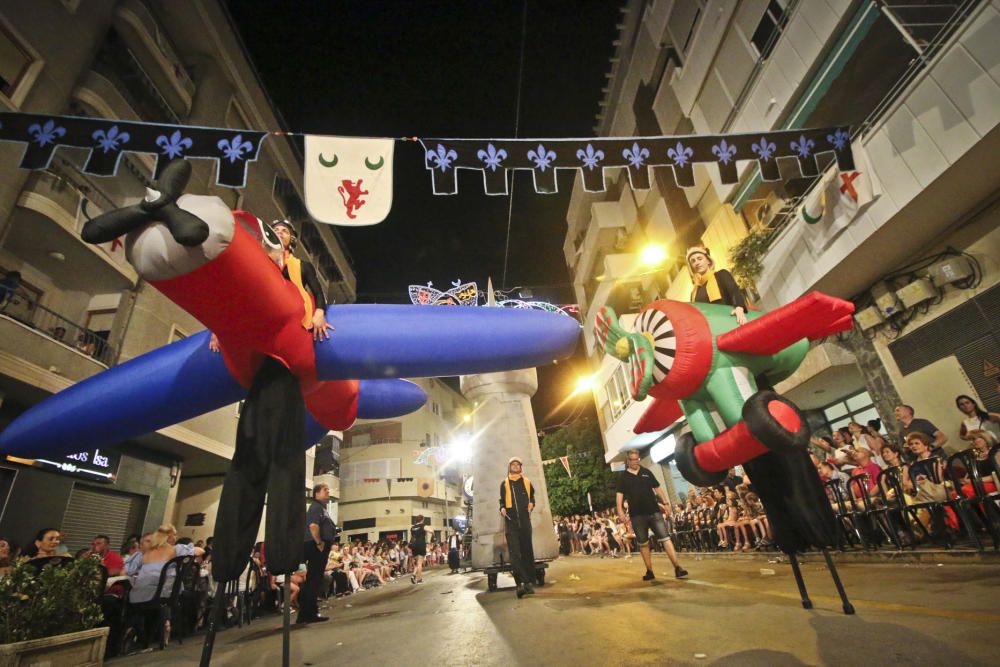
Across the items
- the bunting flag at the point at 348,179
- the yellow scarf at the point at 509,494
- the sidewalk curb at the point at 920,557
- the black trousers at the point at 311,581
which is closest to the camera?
the sidewalk curb at the point at 920,557

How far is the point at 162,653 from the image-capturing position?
4809 mm

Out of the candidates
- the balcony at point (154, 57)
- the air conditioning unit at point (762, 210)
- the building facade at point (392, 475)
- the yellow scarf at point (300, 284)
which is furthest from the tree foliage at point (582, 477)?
the yellow scarf at point (300, 284)

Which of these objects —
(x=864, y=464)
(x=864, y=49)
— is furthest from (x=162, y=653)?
(x=864, y=49)

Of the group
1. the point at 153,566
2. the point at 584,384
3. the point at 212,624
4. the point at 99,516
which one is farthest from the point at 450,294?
the point at 584,384

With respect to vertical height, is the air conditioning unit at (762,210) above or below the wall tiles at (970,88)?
above

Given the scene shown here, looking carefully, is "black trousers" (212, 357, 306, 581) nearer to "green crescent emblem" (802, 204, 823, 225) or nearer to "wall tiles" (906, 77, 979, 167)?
"wall tiles" (906, 77, 979, 167)

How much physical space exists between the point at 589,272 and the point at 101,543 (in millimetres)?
21554

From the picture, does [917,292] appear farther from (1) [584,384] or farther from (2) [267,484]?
(1) [584,384]

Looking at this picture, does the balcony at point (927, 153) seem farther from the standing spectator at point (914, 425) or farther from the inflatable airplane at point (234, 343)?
the inflatable airplane at point (234, 343)

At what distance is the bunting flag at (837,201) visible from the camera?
798 cm

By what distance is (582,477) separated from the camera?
26688 millimetres

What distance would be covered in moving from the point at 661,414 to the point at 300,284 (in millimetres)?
2689

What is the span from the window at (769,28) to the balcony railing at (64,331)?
16.0 m

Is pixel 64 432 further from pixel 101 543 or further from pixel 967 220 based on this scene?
pixel 967 220
